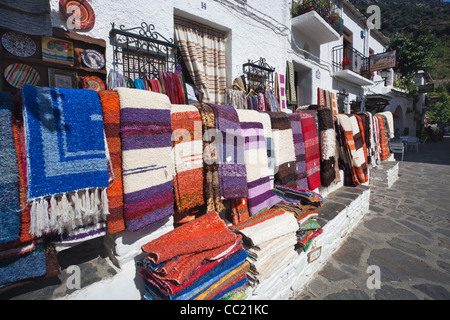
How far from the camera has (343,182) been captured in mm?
4059

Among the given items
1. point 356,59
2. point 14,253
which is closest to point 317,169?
point 14,253

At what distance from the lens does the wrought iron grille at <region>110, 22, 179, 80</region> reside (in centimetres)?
302

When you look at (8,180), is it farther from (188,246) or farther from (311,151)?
(311,151)

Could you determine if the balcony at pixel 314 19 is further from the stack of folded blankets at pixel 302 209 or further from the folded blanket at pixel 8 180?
the folded blanket at pixel 8 180

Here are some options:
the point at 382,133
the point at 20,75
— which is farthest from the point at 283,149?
the point at 382,133

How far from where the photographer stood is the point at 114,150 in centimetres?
136

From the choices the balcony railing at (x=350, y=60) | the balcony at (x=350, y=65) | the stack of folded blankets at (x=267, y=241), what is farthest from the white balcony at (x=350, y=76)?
the stack of folded blankets at (x=267, y=241)

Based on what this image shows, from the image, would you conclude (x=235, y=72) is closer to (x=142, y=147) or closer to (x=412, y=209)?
(x=142, y=147)

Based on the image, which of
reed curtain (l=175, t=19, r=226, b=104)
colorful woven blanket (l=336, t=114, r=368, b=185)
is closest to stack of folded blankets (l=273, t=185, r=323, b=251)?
colorful woven blanket (l=336, t=114, r=368, b=185)

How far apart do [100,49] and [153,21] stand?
3.34ft

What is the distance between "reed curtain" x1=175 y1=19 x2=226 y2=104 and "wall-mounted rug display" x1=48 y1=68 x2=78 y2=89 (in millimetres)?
2017

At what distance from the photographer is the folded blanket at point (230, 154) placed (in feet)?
6.09

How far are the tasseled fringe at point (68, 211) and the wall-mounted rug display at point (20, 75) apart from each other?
1983 millimetres
